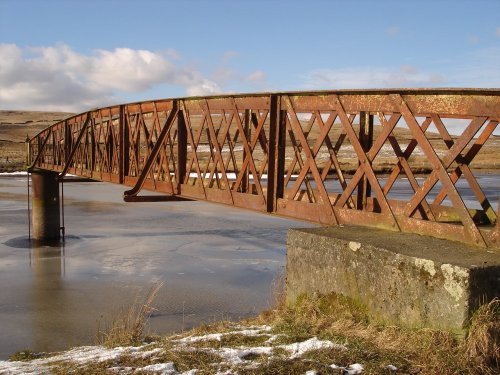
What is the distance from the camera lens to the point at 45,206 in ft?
70.2

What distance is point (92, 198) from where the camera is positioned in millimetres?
32500

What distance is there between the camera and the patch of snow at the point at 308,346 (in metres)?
5.07

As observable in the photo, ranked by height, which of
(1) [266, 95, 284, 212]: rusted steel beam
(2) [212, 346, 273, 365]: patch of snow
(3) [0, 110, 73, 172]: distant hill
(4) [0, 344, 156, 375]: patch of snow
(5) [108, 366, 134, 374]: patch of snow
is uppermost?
(3) [0, 110, 73, 172]: distant hill

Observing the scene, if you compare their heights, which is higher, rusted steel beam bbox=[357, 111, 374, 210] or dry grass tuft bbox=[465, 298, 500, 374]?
rusted steel beam bbox=[357, 111, 374, 210]

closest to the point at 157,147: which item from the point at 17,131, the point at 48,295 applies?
the point at 48,295

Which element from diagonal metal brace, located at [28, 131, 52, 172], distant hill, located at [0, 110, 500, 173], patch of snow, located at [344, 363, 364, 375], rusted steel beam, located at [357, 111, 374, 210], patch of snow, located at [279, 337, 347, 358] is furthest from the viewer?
distant hill, located at [0, 110, 500, 173]

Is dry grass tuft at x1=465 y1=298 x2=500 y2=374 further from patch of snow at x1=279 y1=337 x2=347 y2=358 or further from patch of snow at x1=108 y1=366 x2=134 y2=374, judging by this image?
patch of snow at x1=108 y1=366 x2=134 y2=374

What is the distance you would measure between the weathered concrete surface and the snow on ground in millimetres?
730

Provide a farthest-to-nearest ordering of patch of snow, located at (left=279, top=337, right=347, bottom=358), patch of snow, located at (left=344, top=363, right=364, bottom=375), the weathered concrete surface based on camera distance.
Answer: patch of snow, located at (left=279, top=337, right=347, bottom=358) → the weathered concrete surface → patch of snow, located at (left=344, top=363, right=364, bottom=375)

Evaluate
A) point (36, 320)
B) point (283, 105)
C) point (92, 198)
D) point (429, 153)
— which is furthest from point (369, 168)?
point (92, 198)

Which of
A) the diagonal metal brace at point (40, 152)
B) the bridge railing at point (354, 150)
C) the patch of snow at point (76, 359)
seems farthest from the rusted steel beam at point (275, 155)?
the diagonal metal brace at point (40, 152)

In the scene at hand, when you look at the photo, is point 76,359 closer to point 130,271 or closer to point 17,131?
point 130,271

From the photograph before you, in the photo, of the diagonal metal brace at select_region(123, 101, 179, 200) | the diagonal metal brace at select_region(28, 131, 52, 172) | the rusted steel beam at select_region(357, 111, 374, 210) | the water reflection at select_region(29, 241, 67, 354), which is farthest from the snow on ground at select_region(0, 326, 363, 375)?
the diagonal metal brace at select_region(28, 131, 52, 172)

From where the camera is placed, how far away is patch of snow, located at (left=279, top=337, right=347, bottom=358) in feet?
16.6
